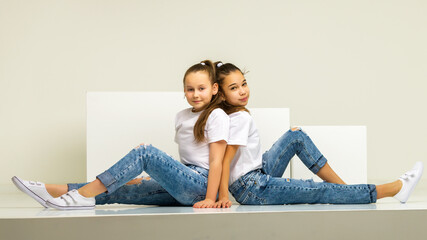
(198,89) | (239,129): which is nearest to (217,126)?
(239,129)

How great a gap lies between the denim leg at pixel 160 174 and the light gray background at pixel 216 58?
8.29 ft

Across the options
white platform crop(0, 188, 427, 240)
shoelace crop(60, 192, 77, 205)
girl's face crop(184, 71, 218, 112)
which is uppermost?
girl's face crop(184, 71, 218, 112)

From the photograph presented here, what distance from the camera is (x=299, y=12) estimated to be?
4586 mm

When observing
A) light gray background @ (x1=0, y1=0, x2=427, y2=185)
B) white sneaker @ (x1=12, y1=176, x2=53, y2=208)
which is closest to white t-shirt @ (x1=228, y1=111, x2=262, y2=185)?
white sneaker @ (x1=12, y1=176, x2=53, y2=208)

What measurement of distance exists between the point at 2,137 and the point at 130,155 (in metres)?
2.92

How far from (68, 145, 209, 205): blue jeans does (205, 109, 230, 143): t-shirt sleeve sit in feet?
0.45

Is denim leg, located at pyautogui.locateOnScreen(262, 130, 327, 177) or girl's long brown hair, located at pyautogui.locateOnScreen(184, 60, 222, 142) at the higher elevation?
girl's long brown hair, located at pyautogui.locateOnScreen(184, 60, 222, 142)

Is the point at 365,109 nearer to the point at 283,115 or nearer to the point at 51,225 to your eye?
the point at 283,115

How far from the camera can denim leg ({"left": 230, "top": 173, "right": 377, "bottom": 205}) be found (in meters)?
1.96

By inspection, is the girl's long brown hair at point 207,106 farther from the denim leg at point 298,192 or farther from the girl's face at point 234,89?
the denim leg at point 298,192

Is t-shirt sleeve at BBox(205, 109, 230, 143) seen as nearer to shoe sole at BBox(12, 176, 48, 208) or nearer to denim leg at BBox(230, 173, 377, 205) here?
denim leg at BBox(230, 173, 377, 205)

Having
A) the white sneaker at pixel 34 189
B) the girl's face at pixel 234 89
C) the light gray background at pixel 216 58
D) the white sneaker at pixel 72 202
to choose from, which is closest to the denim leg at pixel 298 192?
the girl's face at pixel 234 89

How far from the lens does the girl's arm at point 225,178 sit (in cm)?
186

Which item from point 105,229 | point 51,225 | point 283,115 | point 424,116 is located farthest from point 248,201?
point 424,116
